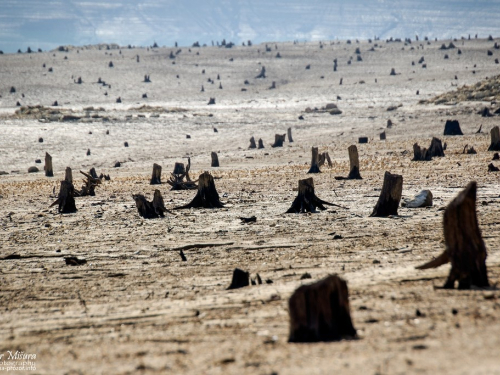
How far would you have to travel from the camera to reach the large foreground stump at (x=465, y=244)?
632cm

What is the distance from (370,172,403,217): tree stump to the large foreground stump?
5.11 metres

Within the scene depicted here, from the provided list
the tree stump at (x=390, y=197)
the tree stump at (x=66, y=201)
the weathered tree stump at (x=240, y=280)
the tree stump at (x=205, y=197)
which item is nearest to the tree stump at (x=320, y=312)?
the weathered tree stump at (x=240, y=280)

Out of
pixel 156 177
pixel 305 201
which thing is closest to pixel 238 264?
pixel 305 201

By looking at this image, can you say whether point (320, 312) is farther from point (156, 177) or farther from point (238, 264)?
point (156, 177)

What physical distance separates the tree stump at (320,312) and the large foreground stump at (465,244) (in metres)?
1.38

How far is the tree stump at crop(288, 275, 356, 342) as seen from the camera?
5379mm

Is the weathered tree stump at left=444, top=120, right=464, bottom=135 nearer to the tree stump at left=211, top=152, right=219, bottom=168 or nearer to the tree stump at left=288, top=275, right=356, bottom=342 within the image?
the tree stump at left=211, top=152, right=219, bottom=168

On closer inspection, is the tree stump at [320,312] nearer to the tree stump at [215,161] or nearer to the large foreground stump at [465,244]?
the large foreground stump at [465,244]

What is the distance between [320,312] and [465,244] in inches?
63.9

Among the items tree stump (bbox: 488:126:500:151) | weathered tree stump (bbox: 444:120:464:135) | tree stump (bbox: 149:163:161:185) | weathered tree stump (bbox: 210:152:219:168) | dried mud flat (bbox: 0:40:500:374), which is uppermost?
weathered tree stump (bbox: 444:120:464:135)

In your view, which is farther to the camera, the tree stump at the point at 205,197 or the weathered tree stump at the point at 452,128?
the weathered tree stump at the point at 452,128

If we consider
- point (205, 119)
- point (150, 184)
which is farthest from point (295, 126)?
point (150, 184)

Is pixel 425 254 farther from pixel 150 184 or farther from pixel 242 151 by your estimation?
pixel 242 151

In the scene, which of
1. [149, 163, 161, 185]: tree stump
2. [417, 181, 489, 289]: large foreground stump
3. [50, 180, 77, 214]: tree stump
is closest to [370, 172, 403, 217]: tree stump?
[417, 181, 489, 289]: large foreground stump
